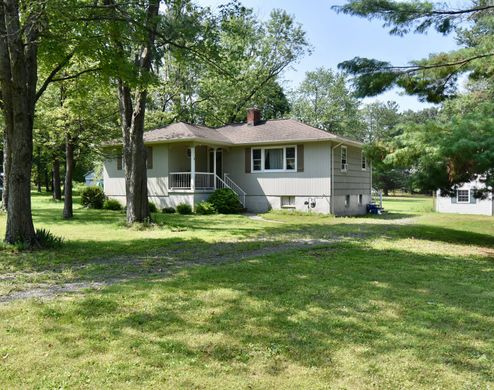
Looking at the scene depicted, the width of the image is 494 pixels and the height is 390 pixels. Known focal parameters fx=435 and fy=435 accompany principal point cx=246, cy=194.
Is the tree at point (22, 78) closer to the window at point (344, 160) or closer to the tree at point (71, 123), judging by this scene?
the tree at point (71, 123)

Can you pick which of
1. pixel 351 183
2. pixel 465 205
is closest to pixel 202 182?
pixel 351 183

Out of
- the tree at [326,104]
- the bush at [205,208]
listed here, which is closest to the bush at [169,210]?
the bush at [205,208]

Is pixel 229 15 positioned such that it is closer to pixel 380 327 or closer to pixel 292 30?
pixel 380 327

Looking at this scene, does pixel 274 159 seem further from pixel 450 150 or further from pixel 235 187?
pixel 450 150

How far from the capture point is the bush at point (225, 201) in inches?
792

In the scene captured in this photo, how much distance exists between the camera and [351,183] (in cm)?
2217

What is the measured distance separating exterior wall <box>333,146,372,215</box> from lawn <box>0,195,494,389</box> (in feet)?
37.0

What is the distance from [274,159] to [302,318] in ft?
55.2

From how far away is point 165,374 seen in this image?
3.37 metres

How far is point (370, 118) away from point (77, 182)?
4706cm

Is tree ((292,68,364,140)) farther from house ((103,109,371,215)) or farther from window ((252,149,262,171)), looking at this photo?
window ((252,149,262,171))

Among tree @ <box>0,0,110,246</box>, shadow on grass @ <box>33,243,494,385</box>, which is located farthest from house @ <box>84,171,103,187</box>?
shadow on grass @ <box>33,243,494,385</box>

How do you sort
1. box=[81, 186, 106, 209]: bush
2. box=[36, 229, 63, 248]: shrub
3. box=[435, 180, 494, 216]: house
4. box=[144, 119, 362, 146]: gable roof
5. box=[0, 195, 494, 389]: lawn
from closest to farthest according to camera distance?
box=[0, 195, 494, 389]: lawn < box=[36, 229, 63, 248]: shrub < box=[144, 119, 362, 146]: gable roof < box=[81, 186, 106, 209]: bush < box=[435, 180, 494, 216]: house

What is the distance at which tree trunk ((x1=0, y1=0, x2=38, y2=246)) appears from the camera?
909cm
